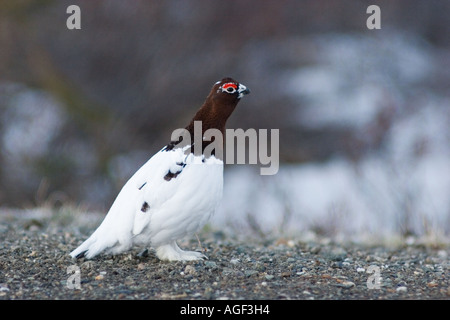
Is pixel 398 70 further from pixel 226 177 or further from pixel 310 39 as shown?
pixel 226 177

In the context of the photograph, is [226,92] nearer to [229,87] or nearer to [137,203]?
[229,87]

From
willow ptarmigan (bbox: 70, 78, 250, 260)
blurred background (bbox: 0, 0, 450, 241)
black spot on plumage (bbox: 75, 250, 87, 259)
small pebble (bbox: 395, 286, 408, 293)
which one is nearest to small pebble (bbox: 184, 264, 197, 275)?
willow ptarmigan (bbox: 70, 78, 250, 260)

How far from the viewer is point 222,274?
13.9 feet

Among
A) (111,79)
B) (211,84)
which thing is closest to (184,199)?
(211,84)

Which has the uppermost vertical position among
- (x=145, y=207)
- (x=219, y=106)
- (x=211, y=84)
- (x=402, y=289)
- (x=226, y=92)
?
(x=211, y=84)

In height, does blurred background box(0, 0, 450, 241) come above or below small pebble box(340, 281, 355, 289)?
above

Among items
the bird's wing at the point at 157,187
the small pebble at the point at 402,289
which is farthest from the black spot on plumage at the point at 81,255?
the small pebble at the point at 402,289

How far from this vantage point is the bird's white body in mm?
4199

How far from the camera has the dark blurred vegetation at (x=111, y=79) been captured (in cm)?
1190

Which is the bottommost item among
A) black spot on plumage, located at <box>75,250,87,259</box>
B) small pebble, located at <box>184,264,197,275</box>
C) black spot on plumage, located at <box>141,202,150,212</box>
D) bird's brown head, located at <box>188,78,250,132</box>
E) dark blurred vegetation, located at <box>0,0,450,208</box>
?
small pebble, located at <box>184,264,197,275</box>

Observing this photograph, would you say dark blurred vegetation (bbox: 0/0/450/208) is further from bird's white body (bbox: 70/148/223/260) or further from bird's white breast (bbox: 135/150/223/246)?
bird's white breast (bbox: 135/150/223/246)

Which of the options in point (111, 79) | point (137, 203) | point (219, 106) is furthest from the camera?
point (111, 79)

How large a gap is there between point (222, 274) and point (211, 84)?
826 centimetres

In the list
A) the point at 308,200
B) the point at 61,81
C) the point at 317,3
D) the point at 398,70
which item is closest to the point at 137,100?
the point at 61,81
